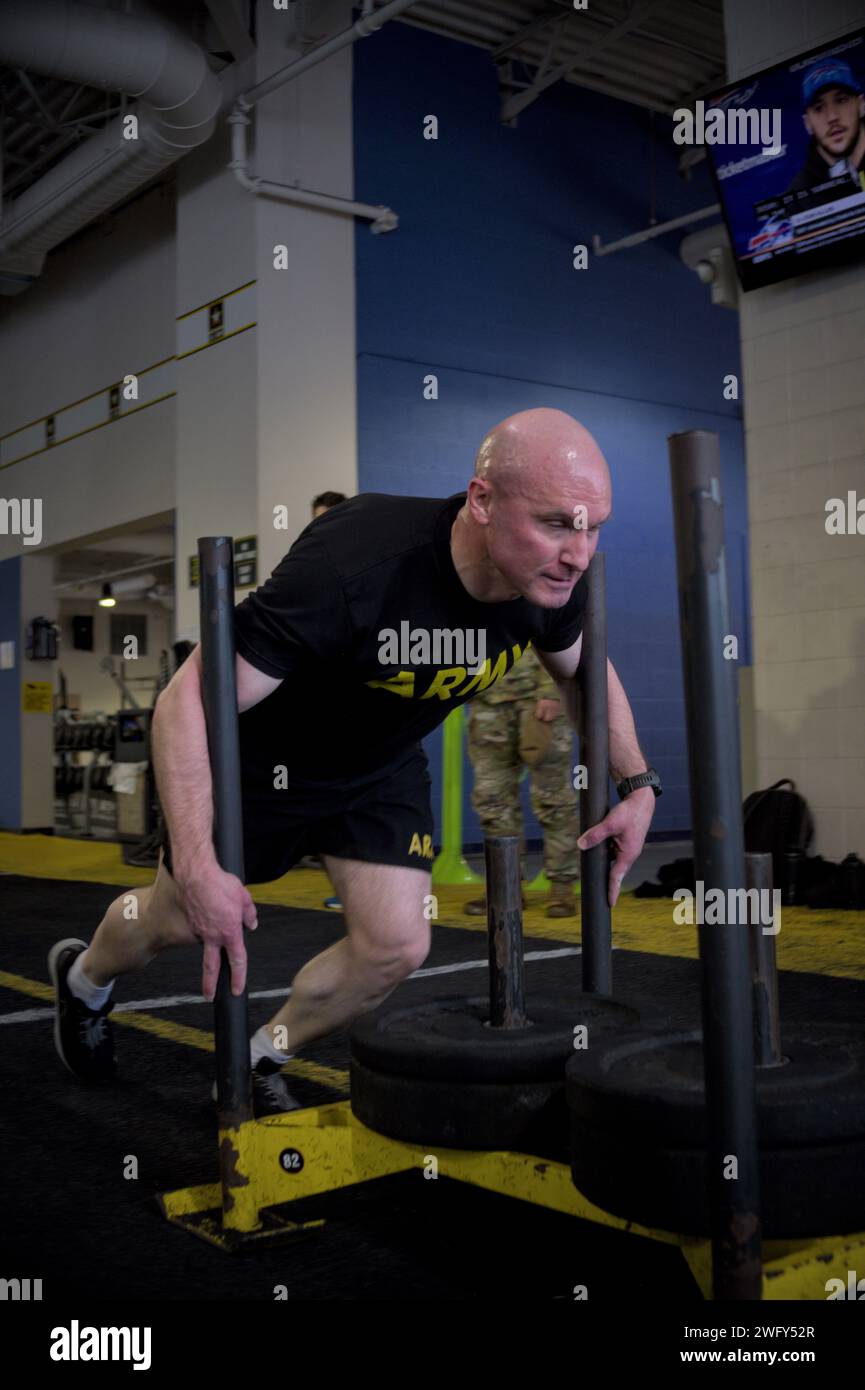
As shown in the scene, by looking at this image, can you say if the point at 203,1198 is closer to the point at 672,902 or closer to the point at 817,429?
the point at 672,902

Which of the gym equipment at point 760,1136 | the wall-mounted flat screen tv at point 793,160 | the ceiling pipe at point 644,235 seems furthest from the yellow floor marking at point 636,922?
the ceiling pipe at point 644,235

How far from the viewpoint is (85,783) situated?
11547 mm

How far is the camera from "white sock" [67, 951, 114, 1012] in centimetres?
252

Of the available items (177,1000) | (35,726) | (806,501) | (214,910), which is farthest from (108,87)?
(214,910)

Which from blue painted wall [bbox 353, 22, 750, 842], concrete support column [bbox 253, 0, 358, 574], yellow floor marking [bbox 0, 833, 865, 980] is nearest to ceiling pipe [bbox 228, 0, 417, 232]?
concrete support column [bbox 253, 0, 358, 574]

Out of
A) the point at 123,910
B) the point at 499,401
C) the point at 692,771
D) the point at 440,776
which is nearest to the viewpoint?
the point at 692,771

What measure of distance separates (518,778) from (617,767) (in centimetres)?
298

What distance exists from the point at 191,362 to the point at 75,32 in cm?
242

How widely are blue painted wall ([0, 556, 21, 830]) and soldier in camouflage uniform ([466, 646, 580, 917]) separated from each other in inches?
288

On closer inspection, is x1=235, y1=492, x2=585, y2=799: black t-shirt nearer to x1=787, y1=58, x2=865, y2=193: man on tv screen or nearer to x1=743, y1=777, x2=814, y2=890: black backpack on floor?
x1=743, y1=777, x2=814, y2=890: black backpack on floor

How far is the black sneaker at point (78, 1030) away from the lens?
259cm

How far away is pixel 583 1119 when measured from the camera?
5.10ft

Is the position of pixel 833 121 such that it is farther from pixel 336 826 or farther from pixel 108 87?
pixel 336 826

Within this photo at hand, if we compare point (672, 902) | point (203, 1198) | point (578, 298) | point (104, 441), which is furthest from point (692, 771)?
point (104, 441)
